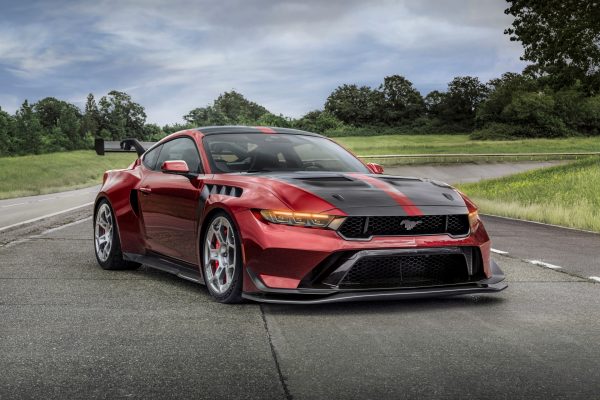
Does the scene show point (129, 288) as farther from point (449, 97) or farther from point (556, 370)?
point (449, 97)

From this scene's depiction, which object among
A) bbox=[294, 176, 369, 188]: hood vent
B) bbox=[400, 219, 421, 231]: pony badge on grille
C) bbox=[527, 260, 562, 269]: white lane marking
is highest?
bbox=[294, 176, 369, 188]: hood vent

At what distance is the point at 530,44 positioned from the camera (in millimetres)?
38688

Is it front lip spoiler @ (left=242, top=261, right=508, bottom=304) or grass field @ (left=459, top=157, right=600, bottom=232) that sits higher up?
front lip spoiler @ (left=242, top=261, right=508, bottom=304)

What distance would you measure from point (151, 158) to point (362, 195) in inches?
115

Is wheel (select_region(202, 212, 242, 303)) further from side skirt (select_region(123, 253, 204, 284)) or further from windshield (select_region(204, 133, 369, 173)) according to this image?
windshield (select_region(204, 133, 369, 173))

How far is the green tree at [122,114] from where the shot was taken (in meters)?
170

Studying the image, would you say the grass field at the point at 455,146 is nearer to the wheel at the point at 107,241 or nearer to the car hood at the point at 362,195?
the wheel at the point at 107,241

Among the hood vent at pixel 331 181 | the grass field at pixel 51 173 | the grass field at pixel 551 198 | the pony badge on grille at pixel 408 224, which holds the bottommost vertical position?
the grass field at pixel 51 173

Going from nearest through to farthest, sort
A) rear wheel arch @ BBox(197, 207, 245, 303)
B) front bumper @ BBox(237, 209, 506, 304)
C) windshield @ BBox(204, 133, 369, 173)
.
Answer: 1. front bumper @ BBox(237, 209, 506, 304)
2. rear wheel arch @ BBox(197, 207, 245, 303)
3. windshield @ BBox(204, 133, 369, 173)

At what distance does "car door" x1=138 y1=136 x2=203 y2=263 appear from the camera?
23.8 feet

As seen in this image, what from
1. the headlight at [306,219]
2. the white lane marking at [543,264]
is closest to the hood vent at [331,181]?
the headlight at [306,219]

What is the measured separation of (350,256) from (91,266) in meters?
4.10

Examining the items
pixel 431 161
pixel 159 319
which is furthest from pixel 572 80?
pixel 159 319

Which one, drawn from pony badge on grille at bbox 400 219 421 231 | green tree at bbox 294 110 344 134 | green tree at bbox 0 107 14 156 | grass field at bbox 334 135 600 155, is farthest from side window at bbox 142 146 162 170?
green tree at bbox 0 107 14 156
